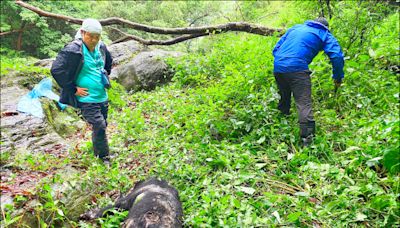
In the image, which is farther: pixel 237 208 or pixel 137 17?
pixel 137 17

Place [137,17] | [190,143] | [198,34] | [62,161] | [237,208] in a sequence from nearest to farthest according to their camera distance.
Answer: [237,208]
[62,161]
[190,143]
[198,34]
[137,17]

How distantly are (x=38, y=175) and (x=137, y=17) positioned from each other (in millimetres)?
20766

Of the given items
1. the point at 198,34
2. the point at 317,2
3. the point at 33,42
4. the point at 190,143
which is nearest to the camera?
the point at 190,143

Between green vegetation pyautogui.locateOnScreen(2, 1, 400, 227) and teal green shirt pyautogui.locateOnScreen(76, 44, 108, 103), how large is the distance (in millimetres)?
892

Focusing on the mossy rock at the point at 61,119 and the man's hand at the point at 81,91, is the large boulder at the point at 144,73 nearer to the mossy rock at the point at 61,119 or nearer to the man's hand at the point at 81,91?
the mossy rock at the point at 61,119

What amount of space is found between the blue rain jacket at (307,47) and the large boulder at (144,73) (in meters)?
4.91

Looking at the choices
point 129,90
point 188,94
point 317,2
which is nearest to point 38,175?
point 188,94

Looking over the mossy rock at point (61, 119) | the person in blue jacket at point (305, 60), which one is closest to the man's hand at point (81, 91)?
the mossy rock at point (61, 119)

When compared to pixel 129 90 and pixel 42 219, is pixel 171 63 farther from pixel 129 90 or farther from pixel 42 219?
pixel 42 219

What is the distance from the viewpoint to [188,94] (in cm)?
716

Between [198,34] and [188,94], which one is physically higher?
[198,34]

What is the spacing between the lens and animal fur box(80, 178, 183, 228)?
2.58m

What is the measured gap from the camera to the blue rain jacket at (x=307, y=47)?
4.07 metres

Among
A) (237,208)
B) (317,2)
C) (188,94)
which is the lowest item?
(188,94)
